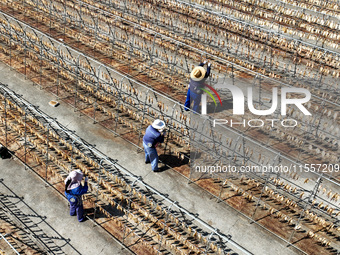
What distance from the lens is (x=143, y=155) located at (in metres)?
19.7

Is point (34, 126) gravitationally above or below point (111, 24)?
below

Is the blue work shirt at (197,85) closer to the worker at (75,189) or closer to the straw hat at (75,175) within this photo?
the worker at (75,189)

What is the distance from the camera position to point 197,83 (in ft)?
69.7

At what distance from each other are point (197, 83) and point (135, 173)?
578 cm

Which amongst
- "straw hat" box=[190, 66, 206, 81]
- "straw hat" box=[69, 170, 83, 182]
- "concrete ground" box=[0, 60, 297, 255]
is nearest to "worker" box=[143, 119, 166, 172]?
"concrete ground" box=[0, 60, 297, 255]

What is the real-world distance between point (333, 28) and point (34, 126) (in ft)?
76.4

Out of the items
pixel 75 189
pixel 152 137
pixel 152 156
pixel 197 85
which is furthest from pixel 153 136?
pixel 197 85

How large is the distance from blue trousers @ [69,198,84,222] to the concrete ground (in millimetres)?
275

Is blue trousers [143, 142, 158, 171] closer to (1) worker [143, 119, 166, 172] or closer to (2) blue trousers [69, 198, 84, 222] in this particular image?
(1) worker [143, 119, 166, 172]

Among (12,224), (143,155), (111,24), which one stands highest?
(111,24)

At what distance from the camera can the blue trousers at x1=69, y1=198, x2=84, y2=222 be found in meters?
15.7

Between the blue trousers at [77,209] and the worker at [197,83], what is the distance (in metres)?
7.56

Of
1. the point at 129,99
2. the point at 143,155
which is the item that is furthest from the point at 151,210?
the point at 129,99

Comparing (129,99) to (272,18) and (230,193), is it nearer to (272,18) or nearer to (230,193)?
(230,193)
